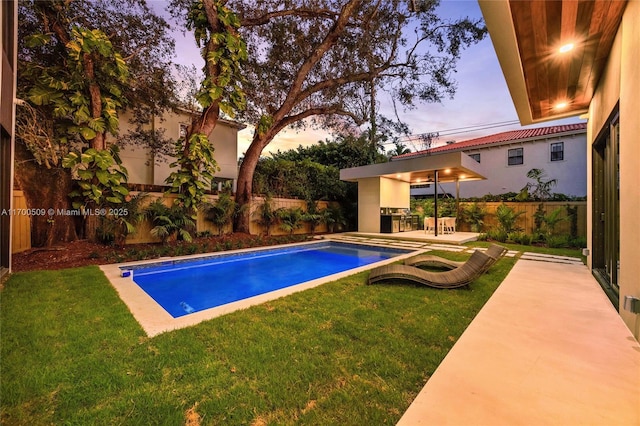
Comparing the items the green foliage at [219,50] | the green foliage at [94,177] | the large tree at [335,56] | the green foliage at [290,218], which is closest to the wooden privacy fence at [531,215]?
the large tree at [335,56]

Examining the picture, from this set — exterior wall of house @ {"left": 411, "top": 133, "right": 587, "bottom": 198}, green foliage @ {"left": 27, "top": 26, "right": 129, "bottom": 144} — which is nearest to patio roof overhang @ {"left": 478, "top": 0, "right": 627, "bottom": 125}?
green foliage @ {"left": 27, "top": 26, "right": 129, "bottom": 144}

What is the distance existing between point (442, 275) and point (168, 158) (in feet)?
45.4

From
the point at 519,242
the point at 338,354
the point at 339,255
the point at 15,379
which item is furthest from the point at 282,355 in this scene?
the point at 519,242

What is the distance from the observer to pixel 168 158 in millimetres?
13531

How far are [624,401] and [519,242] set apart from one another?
10073 millimetres

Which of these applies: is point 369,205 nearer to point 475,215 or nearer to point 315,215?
point 315,215

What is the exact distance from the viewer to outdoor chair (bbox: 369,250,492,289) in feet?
14.5

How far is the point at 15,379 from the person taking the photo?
2.04 m

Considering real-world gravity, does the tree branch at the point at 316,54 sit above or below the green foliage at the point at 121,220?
above

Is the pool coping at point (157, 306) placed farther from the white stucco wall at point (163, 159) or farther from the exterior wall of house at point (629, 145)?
the white stucco wall at point (163, 159)

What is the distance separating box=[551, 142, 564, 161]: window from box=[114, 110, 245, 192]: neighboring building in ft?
61.7

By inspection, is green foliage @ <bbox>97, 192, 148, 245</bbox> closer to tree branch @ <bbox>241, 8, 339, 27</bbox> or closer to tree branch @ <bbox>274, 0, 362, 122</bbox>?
tree branch @ <bbox>274, 0, 362, 122</bbox>

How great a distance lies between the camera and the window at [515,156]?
1723cm

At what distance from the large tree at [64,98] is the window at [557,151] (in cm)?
2121
